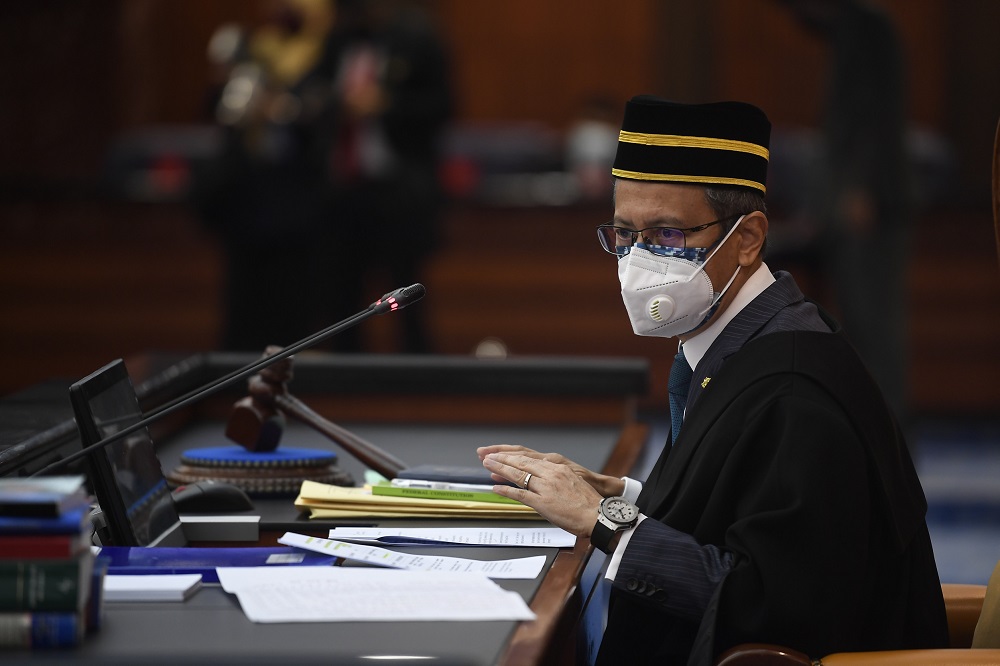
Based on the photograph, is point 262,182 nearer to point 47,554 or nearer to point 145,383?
point 145,383

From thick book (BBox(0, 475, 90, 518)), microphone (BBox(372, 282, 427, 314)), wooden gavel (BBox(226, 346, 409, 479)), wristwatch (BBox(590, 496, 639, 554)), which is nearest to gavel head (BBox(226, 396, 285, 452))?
wooden gavel (BBox(226, 346, 409, 479))

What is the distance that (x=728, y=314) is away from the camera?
2.16 meters

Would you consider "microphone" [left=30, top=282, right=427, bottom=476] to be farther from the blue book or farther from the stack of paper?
the stack of paper

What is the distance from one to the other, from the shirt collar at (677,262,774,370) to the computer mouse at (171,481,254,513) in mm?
735

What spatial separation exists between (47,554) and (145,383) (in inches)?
66.4

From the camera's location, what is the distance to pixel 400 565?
1.93m

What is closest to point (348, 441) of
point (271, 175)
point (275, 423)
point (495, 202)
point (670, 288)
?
point (275, 423)

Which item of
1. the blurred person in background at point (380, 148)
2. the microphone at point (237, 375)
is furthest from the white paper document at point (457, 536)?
the blurred person in background at point (380, 148)

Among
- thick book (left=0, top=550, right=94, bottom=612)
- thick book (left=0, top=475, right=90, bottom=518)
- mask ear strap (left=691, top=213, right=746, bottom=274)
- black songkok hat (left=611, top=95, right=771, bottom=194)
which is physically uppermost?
black songkok hat (left=611, top=95, right=771, bottom=194)

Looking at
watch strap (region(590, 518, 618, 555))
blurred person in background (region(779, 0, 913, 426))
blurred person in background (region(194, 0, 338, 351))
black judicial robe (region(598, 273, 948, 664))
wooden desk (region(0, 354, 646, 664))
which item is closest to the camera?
black judicial robe (region(598, 273, 948, 664))

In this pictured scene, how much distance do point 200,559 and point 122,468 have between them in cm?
20

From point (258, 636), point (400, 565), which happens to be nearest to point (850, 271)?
point (400, 565)

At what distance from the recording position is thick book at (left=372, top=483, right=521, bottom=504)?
2.33 m

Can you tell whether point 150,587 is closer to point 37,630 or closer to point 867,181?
point 37,630
